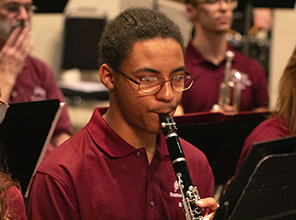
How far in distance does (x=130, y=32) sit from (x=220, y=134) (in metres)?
0.76

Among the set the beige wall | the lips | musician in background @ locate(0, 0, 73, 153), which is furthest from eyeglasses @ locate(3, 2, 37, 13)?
the beige wall

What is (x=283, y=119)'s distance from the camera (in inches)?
76.7

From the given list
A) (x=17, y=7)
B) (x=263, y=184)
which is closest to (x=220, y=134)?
(x=263, y=184)

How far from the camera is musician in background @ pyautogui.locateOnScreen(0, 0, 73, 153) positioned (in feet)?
8.00

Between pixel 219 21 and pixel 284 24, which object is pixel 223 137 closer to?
pixel 219 21

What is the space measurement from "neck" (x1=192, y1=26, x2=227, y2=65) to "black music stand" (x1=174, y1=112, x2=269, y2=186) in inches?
37.8

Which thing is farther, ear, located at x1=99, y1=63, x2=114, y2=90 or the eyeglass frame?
the eyeglass frame

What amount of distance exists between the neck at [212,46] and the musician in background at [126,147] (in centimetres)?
149

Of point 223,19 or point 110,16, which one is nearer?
point 223,19

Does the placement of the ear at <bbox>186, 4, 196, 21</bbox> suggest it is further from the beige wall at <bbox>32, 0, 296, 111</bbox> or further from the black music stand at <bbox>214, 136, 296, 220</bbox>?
the black music stand at <bbox>214, 136, 296, 220</bbox>

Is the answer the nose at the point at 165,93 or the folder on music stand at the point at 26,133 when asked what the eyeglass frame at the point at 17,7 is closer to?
the folder on music stand at the point at 26,133

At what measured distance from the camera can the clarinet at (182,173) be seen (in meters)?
1.37

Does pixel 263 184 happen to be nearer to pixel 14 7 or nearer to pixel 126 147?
pixel 126 147

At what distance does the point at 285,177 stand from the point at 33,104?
2.95 ft
